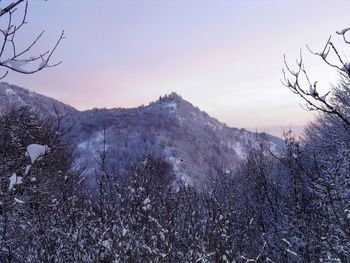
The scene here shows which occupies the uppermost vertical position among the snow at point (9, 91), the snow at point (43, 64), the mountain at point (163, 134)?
the snow at point (9, 91)

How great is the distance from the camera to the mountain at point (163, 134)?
12306 cm

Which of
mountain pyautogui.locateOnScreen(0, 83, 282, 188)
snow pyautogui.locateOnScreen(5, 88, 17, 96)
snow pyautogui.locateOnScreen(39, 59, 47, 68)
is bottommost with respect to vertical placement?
snow pyautogui.locateOnScreen(39, 59, 47, 68)

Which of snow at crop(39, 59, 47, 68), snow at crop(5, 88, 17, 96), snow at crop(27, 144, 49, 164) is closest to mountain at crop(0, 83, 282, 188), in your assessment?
snow at crop(5, 88, 17, 96)

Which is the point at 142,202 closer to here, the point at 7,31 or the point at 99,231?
the point at 99,231

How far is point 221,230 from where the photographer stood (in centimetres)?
565

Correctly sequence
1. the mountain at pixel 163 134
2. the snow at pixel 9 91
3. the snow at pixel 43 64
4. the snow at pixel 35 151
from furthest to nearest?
1. the snow at pixel 9 91
2. the mountain at pixel 163 134
3. the snow at pixel 35 151
4. the snow at pixel 43 64

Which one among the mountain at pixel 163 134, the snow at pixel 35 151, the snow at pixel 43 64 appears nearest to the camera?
the snow at pixel 43 64

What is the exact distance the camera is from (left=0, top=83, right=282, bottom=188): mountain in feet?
404

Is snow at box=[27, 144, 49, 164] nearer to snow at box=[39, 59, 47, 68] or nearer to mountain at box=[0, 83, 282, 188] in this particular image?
snow at box=[39, 59, 47, 68]

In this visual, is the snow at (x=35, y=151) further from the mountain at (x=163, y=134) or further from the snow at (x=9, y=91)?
the snow at (x=9, y=91)

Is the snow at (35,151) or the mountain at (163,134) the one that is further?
the mountain at (163,134)

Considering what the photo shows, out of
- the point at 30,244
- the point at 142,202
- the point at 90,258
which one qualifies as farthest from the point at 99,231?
the point at 142,202

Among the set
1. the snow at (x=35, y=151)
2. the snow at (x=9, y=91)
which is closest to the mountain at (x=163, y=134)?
the snow at (x=9, y=91)

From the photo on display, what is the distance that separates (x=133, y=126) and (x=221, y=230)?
14298 centimetres
